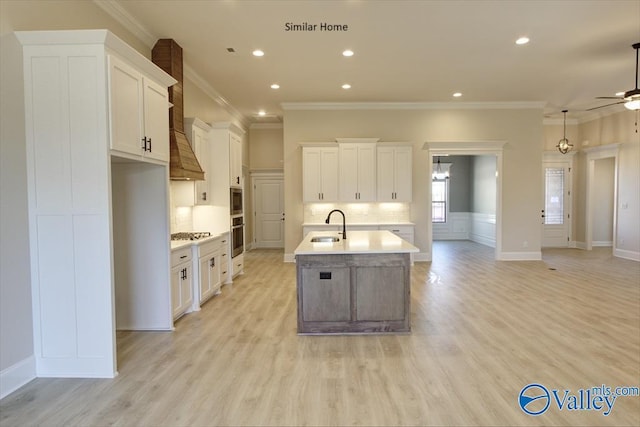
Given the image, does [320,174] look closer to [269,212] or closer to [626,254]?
[269,212]

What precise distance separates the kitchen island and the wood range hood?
6.43 ft

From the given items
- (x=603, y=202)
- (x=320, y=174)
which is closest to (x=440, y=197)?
(x=603, y=202)

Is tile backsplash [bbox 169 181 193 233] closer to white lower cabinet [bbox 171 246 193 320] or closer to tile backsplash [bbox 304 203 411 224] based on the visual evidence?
white lower cabinet [bbox 171 246 193 320]

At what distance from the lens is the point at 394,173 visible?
760 cm

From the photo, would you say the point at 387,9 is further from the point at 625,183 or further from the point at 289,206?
the point at 625,183

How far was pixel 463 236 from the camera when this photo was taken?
11.8m

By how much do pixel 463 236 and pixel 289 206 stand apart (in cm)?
677

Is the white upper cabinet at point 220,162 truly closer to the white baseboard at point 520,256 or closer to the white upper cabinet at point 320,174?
the white upper cabinet at point 320,174

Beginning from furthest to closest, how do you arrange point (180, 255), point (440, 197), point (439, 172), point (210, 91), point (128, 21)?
point (440, 197) < point (439, 172) < point (210, 91) < point (180, 255) < point (128, 21)

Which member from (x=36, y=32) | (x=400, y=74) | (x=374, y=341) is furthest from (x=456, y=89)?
(x=36, y=32)

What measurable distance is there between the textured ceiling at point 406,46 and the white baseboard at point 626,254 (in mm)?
3591

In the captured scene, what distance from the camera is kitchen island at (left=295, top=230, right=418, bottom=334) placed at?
3.71 meters

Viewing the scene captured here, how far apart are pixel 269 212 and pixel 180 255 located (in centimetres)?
612

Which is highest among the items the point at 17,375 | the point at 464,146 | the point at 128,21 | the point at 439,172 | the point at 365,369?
the point at 128,21
